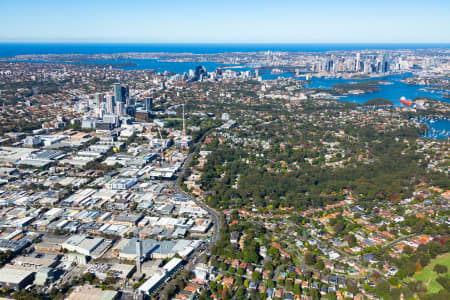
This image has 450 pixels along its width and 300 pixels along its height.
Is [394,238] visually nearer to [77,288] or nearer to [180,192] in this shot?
[180,192]

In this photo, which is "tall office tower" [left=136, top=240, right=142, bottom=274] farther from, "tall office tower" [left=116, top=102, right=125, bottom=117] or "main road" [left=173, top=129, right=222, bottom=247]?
"tall office tower" [left=116, top=102, right=125, bottom=117]

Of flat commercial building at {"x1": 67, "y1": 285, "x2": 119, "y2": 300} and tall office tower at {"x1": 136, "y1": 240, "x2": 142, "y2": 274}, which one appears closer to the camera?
flat commercial building at {"x1": 67, "y1": 285, "x2": 119, "y2": 300}

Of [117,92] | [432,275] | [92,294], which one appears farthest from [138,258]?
[117,92]

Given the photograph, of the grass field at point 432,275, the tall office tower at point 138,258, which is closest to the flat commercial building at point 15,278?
the tall office tower at point 138,258

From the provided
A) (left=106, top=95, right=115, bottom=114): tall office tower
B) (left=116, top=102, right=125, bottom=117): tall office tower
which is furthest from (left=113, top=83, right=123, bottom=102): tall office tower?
(left=116, top=102, right=125, bottom=117): tall office tower

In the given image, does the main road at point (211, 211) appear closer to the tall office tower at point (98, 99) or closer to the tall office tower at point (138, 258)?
the tall office tower at point (138, 258)

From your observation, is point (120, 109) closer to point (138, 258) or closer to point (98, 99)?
point (98, 99)
